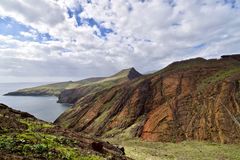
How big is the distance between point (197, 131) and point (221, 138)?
4.82 m

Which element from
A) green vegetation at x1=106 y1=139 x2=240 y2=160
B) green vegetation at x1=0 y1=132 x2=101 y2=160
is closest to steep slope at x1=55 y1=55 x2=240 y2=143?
green vegetation at x1=106 y1=139 x2=240 y2=160

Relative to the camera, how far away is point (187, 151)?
129 ft

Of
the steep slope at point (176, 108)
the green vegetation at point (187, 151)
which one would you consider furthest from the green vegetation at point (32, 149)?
the steep slope at point (176, 108)

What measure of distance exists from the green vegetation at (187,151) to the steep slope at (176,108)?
3413 mm

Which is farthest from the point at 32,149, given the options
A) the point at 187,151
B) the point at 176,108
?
the point at 176,108

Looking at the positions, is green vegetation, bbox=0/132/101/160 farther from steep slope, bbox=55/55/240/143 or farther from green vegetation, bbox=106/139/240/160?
steep slope, bbox=55/55/240/143

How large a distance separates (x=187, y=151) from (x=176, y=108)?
18.5 metres

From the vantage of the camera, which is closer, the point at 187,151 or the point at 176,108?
the point at 187,151

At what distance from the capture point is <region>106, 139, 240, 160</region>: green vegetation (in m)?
34.5

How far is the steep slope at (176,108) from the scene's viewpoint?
163 feet

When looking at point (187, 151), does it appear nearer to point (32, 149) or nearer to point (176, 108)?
point (176, 108)

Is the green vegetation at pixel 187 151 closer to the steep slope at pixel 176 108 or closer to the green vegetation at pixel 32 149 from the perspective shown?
the steep slope at pixel 176 108

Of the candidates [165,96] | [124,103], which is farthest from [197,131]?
[124,103]

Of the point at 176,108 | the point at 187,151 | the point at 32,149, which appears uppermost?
the point at 176,108
